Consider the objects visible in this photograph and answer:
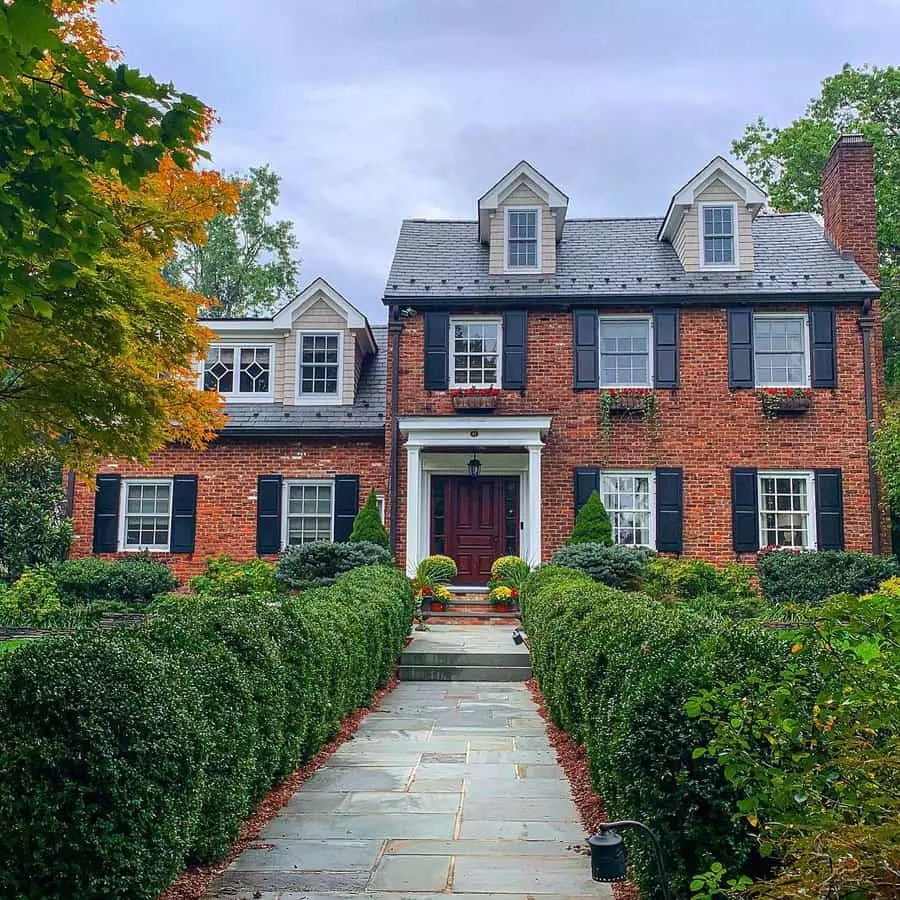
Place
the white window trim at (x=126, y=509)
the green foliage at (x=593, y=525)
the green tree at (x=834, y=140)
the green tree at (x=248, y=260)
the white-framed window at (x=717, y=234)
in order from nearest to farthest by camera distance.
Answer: the green foliage at (x=593, y=525), the white-framed window at (x=717, y=234), the white window trim at (x=126, y=509), the green tree at (x=834, y=140), the green tree at (x=248, y=260)

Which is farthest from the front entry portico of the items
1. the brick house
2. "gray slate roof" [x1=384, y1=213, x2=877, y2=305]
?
"gray slate roof" [x1=384, y1=213, x2=877, y2=305]

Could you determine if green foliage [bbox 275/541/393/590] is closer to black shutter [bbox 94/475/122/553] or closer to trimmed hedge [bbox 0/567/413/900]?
black shutter [bbox 94/475/122/553]

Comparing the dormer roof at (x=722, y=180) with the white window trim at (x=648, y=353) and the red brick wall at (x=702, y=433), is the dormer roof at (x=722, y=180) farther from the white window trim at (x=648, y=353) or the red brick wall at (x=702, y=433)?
the white window trim at (x=648, y=353)

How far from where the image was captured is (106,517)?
17.0m

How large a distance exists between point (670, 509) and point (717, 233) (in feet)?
18.1

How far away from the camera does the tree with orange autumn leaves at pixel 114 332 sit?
20.8 ft

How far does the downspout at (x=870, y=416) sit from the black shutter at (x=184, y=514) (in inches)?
496

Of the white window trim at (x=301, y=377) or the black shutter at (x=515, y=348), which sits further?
the white window trim at (x=301, y=377)

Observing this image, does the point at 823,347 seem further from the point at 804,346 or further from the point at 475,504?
the point at 475,504

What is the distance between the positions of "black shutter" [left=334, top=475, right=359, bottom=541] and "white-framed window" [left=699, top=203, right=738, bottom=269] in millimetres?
7997

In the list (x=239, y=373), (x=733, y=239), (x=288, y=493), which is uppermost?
(x=733, y=239)

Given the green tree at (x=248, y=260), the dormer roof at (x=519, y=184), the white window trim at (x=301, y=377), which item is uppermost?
the green tree at (x=248, y=260)

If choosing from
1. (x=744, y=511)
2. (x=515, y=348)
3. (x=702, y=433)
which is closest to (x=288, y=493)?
(x=515, y=348)

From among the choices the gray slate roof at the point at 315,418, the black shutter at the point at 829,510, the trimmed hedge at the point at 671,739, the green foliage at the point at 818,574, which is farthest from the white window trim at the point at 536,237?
the trimmed hedge at the point at 671,739
